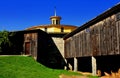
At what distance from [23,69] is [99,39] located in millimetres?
8457

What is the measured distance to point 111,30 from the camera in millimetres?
21031

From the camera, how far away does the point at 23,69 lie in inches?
966

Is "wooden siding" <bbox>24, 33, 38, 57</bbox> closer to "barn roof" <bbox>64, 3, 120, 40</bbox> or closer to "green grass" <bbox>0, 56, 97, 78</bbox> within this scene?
"green grass" <bbox>0, 56, 97, 78</bbox>

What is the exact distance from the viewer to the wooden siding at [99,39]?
20.5 m

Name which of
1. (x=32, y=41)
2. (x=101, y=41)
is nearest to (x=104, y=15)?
(x=101, y=41)

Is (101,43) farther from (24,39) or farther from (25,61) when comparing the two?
(24,39)

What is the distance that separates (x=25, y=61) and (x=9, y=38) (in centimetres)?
803

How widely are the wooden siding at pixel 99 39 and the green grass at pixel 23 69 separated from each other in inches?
147

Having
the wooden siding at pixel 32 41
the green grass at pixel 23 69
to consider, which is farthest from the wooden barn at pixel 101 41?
the wooden siding at pixel 32 41

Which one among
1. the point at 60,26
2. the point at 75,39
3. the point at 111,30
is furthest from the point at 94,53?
the point at 60,26

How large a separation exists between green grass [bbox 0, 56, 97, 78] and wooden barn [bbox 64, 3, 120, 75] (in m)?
3.35

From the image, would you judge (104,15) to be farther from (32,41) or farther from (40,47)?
(40,47)

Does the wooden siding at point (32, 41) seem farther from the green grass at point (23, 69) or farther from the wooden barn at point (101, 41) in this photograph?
the wooden barn at point (101, 41)

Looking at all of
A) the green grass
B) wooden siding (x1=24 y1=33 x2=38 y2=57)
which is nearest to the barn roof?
the green grass
